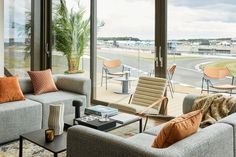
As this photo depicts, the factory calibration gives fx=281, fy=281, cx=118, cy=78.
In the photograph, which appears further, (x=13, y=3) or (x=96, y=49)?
(x=13, y=3)

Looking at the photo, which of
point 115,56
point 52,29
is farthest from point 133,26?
point 52,29

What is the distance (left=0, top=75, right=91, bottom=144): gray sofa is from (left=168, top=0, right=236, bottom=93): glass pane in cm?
151

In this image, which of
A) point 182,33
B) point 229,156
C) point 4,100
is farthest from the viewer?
point 182,33

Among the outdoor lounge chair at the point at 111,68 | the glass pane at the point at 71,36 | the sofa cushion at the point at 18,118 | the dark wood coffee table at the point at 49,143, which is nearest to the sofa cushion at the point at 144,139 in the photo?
the dark wood coffee table at the point at 49,143

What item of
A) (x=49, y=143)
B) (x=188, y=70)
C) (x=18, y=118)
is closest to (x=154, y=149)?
(x=49, y=143)

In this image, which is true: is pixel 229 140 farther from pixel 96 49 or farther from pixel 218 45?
pixel 96 49

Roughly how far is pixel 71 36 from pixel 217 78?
313 cm

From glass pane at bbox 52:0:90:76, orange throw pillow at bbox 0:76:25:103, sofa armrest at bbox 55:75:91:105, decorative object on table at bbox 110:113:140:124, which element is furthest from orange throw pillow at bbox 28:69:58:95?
decorative object on table at bbox 110:113:140:124

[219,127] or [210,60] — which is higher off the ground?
[210,60]

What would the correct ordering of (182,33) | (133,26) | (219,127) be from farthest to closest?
(133,26), (182,33), (219,127)

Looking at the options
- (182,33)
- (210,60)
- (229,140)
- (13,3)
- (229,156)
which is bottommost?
(229,156)

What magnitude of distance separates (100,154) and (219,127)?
0.88m

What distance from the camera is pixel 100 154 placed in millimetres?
1866

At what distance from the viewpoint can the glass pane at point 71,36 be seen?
5648 mm
